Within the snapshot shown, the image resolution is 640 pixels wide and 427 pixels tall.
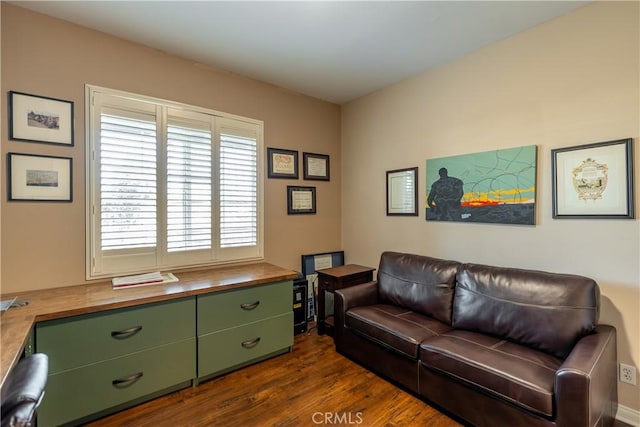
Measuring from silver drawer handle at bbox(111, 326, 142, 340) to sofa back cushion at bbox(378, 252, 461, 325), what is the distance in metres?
2.04

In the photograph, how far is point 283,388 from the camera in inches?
87.0

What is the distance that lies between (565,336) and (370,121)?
2761mm

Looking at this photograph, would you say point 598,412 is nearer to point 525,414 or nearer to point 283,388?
point 525,414

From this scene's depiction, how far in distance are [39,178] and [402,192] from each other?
124 inches

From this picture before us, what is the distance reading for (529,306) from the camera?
1.95 metres

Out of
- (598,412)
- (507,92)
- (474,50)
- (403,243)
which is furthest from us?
(403,243)

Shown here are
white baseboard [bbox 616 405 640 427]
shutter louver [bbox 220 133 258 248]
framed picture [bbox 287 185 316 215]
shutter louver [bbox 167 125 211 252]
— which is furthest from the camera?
framed picture [bbox 287 185 316 215]

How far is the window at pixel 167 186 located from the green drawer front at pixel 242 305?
62cm

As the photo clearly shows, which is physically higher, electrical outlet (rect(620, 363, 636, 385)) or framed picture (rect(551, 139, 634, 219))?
framed picture (rect(551, 139, 634, 219))

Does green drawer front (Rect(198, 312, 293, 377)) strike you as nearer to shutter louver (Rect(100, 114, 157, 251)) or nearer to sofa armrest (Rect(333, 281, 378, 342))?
sofa armrest (Rect(333, 281, 378, 342))

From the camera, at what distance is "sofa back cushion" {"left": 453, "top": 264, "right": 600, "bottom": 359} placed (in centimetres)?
178

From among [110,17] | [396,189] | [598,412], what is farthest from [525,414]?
[110,17]

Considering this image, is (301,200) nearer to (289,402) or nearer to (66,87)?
(289,402)

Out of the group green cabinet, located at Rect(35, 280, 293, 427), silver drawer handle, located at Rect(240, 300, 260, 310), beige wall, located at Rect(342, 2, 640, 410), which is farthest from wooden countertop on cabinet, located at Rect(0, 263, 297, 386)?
beige wall, located at Rect(342, 2, 640, 410)
